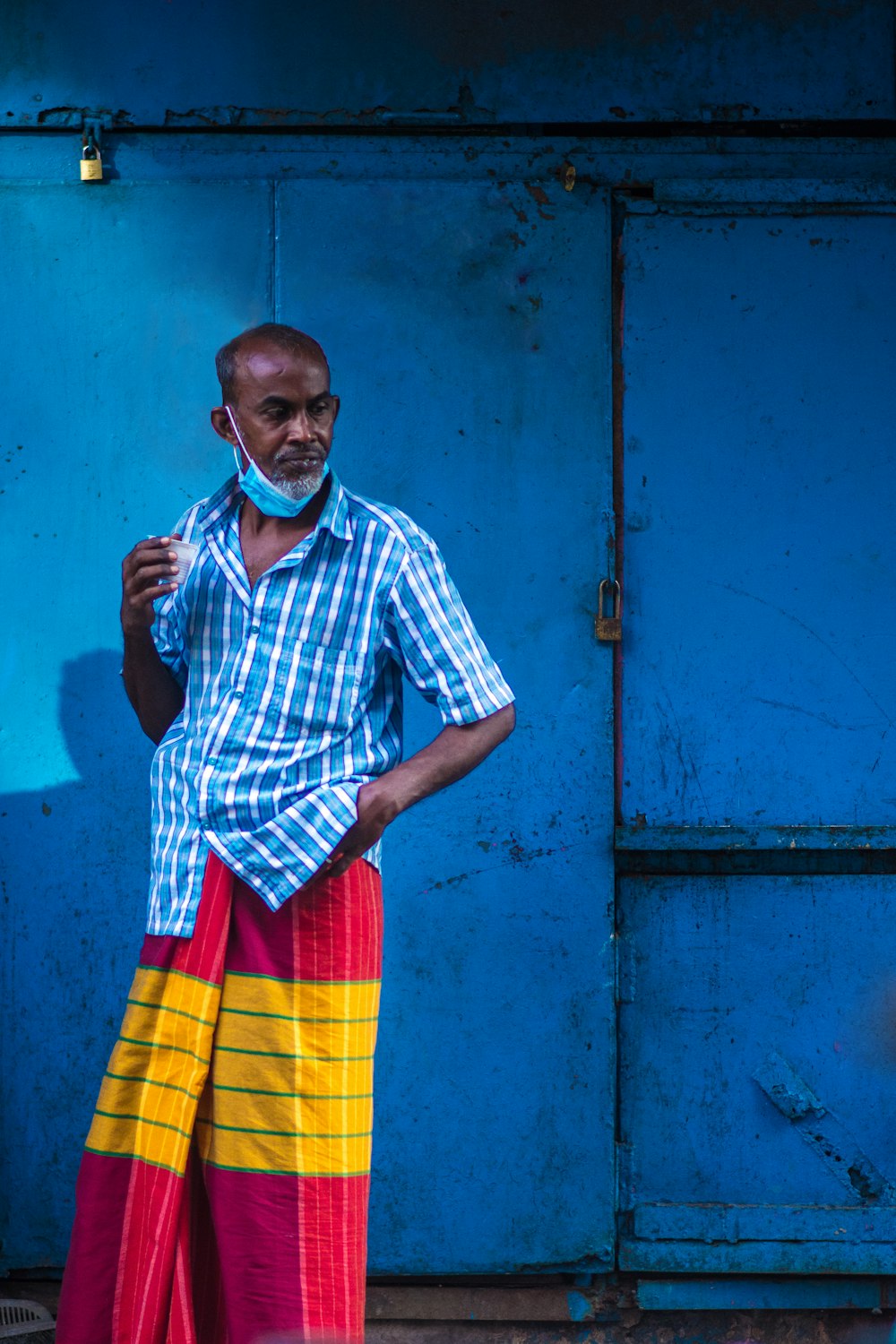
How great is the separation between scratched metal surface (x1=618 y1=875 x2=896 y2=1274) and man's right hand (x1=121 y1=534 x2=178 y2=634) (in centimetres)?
141

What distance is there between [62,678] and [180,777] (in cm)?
99

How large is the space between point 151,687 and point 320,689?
14.0 inches

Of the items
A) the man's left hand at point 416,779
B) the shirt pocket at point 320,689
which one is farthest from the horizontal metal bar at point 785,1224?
the shirt pocket at point 320,689

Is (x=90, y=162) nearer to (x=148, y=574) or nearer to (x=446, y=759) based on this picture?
(x=148, y=574)

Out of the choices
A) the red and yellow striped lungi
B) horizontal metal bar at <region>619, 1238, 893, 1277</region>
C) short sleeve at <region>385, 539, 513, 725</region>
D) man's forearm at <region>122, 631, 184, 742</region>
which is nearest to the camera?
the red and yellow striped lungi

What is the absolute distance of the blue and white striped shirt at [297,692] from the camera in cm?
215

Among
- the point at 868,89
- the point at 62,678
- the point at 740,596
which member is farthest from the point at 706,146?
the point at 62,678

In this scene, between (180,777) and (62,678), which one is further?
(62,678)

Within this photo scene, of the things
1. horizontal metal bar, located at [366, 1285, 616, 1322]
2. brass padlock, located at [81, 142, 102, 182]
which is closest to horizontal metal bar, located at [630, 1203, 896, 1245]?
horizontal metal bar, located at [366, 1285, 616, 1322]

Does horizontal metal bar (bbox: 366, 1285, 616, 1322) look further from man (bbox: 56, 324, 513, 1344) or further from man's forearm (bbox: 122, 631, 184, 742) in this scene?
man's forearm (bbox: 122, 631, 184, 742)

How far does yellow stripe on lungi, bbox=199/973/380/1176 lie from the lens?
2.11 metres

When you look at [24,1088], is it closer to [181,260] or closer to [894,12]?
[181,260]

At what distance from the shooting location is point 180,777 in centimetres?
222

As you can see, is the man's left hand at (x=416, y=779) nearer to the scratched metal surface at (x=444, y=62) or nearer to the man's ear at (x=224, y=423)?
the man's ear at (x=224, y=423)
